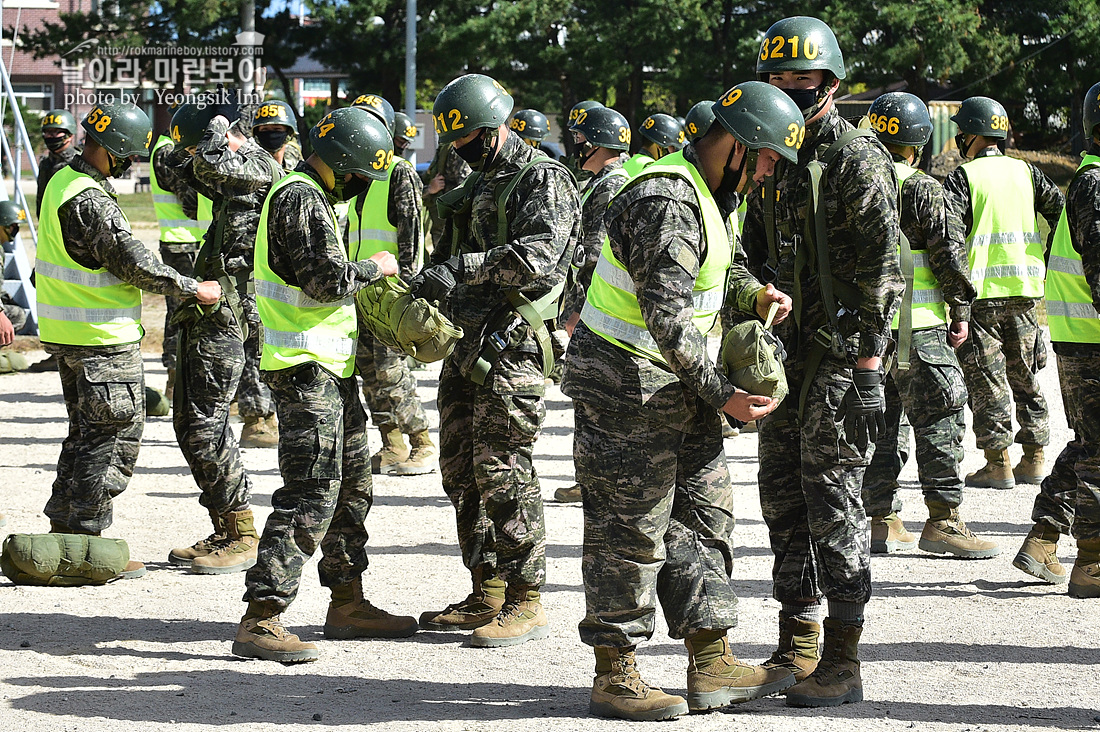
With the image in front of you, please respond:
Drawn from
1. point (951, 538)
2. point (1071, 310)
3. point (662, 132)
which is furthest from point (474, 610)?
point (662, 132)

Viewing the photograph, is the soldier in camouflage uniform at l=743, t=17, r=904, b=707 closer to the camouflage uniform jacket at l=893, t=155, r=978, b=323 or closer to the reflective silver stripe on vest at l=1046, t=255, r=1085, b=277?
the reflective silver stripe on vest at l=1046, t=255, r=1085, b=277

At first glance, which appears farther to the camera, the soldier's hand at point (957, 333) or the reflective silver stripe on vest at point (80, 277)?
the soldier's hand at point (957, 333)

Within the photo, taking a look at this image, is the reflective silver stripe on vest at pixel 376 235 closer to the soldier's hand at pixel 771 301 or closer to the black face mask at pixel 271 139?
the black face mask at pixel 271 139

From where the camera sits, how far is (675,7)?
32.8 metres

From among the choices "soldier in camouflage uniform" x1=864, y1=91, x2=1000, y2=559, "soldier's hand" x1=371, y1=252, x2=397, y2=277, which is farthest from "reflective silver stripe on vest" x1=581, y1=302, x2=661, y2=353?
"soldier in camouflage uniform" x1=864, y1=91, x2=1000, y2=559

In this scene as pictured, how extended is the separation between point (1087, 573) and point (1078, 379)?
944mm

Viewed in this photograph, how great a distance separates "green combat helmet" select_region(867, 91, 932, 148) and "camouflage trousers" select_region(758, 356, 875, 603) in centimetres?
249

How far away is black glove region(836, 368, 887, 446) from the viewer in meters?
4.75

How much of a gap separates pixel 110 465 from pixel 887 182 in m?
4.07

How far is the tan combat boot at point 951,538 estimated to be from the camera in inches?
279

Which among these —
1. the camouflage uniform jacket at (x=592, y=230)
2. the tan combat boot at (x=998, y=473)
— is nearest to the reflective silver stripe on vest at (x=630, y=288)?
the camouflage uniform jacket at (x=592, y=230)

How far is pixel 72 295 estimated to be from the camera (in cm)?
649

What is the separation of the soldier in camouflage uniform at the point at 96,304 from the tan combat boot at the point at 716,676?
3234 millimetres

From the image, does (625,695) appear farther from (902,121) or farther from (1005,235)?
(1005,235)
